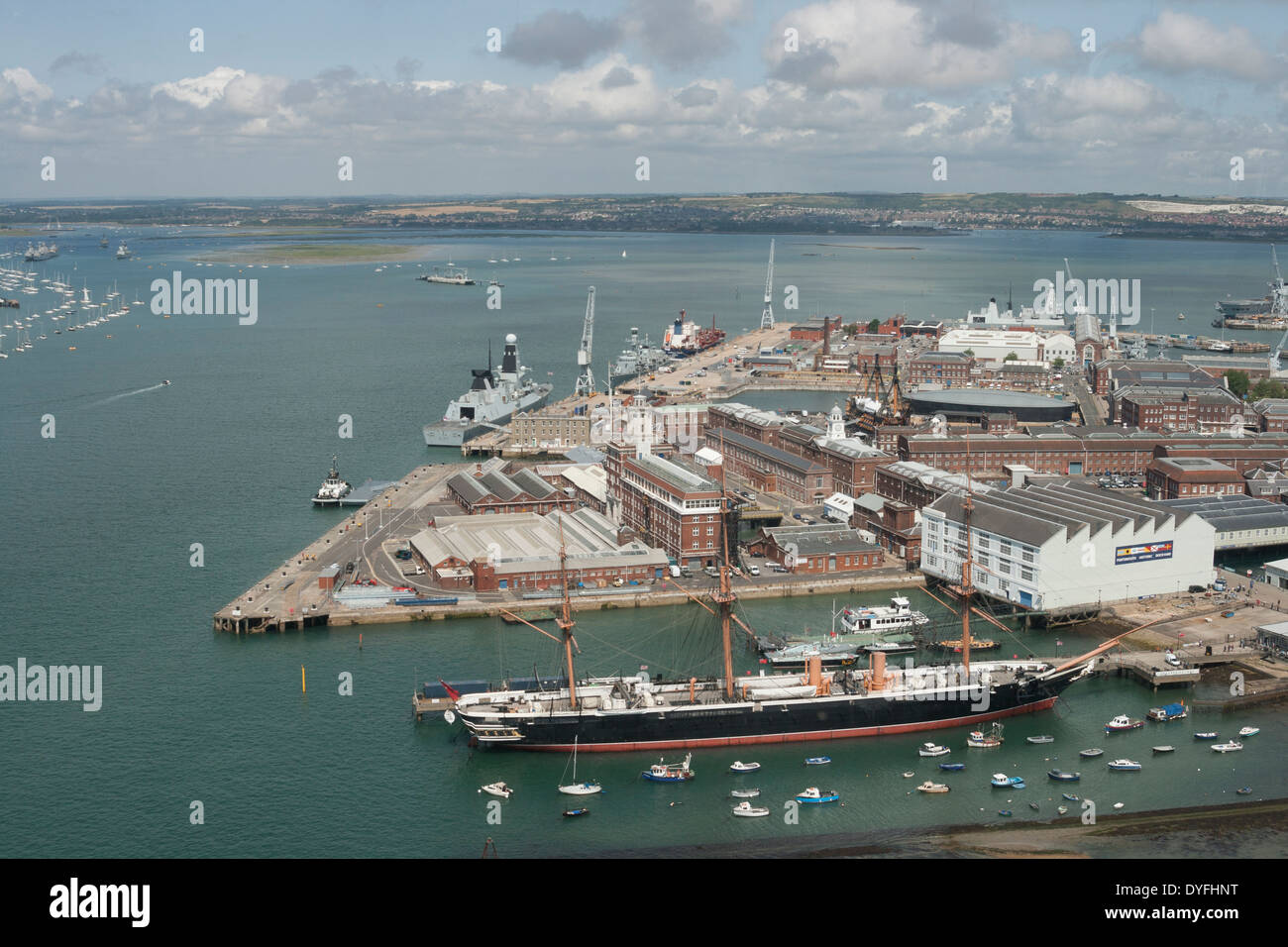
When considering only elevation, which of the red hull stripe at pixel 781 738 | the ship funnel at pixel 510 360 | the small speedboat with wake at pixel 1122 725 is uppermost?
the ship funnel at pixel 510 360

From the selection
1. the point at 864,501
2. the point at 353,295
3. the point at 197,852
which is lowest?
the point at 197,852

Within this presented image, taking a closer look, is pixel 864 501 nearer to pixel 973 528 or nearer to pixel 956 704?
pixel 973 528

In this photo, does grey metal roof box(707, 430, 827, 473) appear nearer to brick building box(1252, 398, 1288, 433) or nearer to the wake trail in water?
brick building box(1252, 398, 1288, 433)

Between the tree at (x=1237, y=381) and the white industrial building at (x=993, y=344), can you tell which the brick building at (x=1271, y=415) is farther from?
the white industrial building at (x=993, y=344)

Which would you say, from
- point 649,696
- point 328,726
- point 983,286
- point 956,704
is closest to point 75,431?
point 328,726

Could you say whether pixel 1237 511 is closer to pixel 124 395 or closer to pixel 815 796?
pixel 815 796

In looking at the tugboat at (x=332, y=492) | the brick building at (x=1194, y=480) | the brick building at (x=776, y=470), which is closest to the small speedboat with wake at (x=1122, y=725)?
the brick building at (x=776, y=470)
